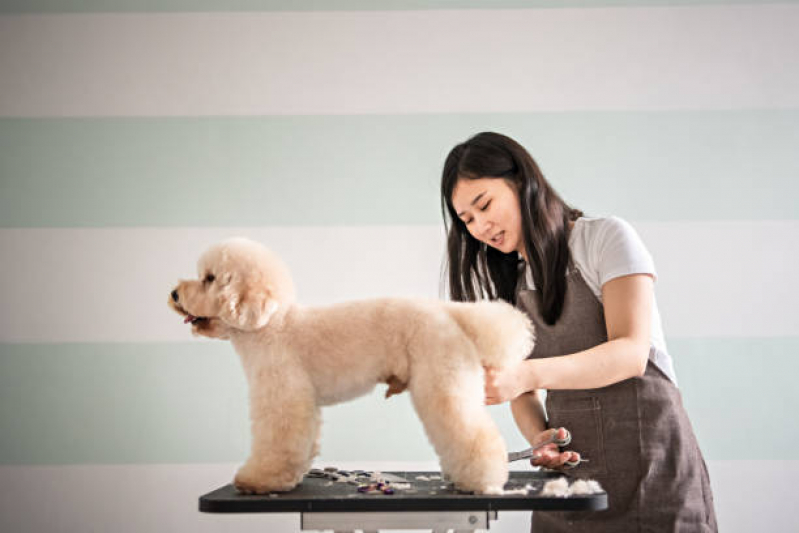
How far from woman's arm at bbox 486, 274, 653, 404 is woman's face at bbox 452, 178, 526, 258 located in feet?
0.83

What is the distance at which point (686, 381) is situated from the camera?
8.35 feet

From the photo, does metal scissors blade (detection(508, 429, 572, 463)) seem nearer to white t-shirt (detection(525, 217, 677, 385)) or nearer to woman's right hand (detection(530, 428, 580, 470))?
woman's right hand (detection(530, 428, 580, 470))

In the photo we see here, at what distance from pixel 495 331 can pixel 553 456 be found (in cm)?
40

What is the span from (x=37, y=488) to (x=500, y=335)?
7.00ft

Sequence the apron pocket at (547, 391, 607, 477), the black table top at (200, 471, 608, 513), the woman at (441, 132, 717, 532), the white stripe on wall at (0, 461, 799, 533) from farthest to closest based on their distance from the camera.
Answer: the white stripe on wall at (0, 461, 799, 533), the apron pocket at (547, 391, 607, 477), the woman at (441, 132, 717, 532), the black table top at (200, 471, 608, 513)

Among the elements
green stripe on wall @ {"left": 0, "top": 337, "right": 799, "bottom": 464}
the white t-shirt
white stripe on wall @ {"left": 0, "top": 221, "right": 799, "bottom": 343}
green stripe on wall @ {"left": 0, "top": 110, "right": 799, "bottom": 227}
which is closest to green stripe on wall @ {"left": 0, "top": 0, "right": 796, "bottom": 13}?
green stripe on wall @ {"left": 0, "top": 110, "right": 799, "bottom": 227}

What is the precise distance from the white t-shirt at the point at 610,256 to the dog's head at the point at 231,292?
2.17 feet

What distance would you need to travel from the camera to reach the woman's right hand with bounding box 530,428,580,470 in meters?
1.46

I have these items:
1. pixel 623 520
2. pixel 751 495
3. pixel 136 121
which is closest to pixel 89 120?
pixel 136 121

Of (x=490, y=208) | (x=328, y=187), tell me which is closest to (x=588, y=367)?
(x=490, y=208)

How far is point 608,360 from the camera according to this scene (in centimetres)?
132

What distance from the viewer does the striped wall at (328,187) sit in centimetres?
254

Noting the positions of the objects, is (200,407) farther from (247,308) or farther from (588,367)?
(588,367)

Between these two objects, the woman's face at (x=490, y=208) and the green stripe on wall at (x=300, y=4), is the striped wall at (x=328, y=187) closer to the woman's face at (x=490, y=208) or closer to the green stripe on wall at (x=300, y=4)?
the green stripe on wall at (x=300, y=4)
